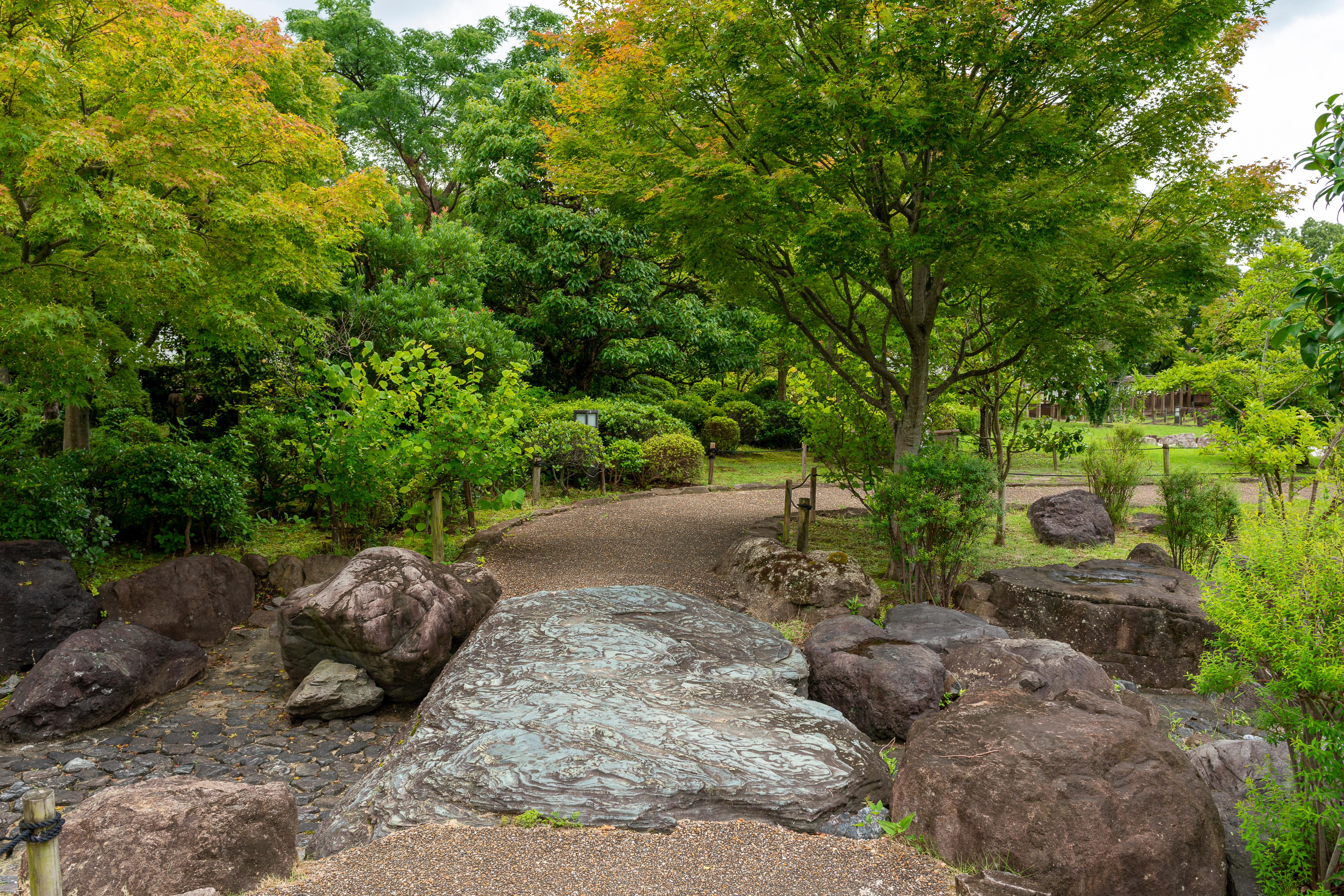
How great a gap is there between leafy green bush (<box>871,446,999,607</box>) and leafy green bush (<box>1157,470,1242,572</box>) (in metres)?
3.04

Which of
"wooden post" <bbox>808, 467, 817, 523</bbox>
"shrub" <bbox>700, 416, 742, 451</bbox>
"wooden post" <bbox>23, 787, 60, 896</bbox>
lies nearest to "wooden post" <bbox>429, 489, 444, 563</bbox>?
"wooden post" <bbox>808, 467, 817, 523</bbox>

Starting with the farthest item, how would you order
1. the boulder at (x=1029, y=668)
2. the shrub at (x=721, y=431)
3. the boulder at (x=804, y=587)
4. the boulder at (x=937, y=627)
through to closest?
the shrub at (x=721, y=431) < the boulder at (x=804, y=587) < the boulder at (x=937, y=627) < the boulder at (x=1029, y=668)

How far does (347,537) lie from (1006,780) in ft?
27.4

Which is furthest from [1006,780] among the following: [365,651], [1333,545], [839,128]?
[839,128]

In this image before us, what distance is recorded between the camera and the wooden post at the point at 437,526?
876 cm

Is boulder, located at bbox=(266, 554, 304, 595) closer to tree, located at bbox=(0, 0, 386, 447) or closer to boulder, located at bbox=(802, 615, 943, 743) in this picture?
tree, located at bbox=(0, 0, 386, 447)

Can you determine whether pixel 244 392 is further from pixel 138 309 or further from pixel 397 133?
pixel 397 133

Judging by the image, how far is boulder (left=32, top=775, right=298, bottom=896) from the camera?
346 cm

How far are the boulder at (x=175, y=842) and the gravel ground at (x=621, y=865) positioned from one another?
0.81 ft

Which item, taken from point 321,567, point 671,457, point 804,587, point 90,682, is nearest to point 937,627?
point 804,587

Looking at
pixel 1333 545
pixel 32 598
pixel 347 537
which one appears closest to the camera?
pixel 1333 545

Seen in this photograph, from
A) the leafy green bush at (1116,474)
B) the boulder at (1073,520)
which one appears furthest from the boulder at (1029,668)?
the leafy green bush at (1116,474)

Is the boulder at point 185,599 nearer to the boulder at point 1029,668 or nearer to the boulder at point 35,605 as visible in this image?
the boulder at point 35,605

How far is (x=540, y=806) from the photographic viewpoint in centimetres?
400
